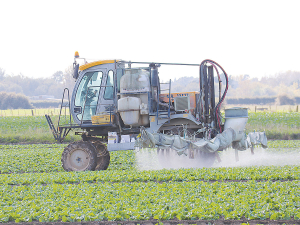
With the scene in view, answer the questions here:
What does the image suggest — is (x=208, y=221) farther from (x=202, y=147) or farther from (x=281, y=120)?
(x=281, y=120)

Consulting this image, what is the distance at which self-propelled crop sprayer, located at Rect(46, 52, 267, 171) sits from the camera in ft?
31.6

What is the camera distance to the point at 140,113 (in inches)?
383

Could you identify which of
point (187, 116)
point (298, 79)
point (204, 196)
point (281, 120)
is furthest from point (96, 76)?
point (298, 79)

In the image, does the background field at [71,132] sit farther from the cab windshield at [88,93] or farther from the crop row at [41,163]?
the cab windshield at [88,93]

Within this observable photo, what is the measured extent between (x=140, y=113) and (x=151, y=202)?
3864 mm

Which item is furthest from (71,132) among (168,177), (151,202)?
(151,202)

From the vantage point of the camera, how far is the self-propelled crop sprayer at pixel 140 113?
9625mm

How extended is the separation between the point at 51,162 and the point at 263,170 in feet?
24.2

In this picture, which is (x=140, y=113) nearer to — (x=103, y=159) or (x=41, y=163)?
(x=103, y=159)

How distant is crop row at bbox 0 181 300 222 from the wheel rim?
7.19 feet

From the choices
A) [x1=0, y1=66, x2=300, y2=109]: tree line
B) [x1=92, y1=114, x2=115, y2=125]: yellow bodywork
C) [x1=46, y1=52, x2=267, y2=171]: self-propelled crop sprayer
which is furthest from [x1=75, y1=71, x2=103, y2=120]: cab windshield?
[x1=0, y1=66, x2=300, y2=109]: tree line

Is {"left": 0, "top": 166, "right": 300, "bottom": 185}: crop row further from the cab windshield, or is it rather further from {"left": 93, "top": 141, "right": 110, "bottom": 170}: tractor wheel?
the cab windshield

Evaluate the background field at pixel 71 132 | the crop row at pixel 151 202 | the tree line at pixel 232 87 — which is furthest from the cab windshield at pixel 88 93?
the tree line at pixel 232 87

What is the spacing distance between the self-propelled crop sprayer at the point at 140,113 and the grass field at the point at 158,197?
102 centimetres
